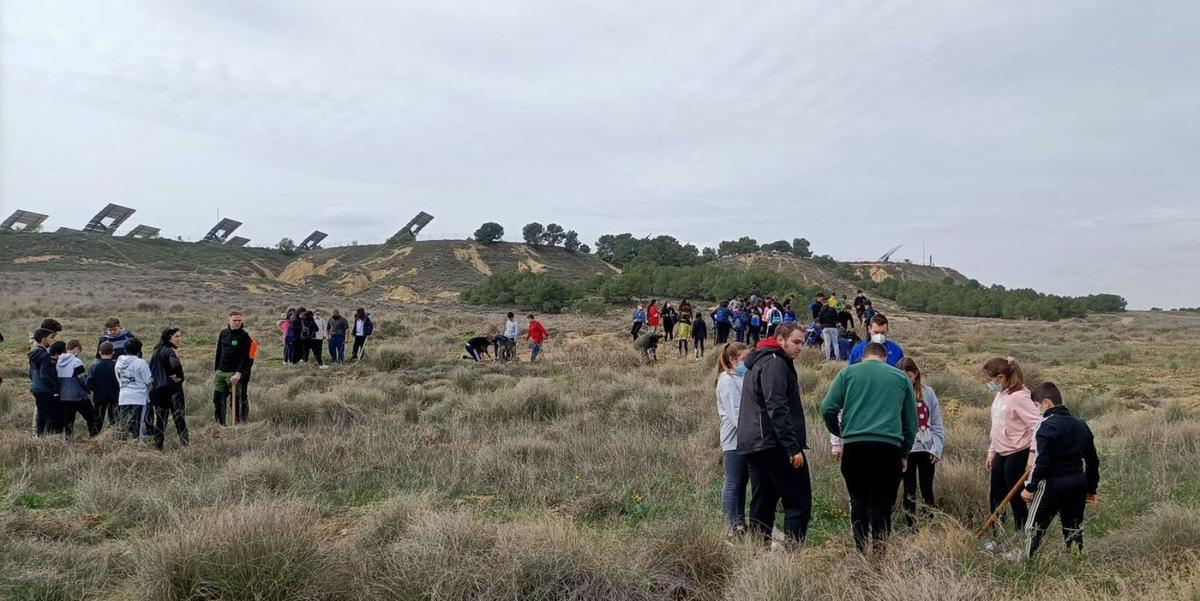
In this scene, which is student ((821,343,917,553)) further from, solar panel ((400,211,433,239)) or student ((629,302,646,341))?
solar panel ((400,211,433,239))

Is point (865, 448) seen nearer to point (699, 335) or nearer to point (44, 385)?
point (44, 385)

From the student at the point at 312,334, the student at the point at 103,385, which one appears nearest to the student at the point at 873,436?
the student at the point at 103,385

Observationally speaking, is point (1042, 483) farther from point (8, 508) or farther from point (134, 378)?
point (134, 378)

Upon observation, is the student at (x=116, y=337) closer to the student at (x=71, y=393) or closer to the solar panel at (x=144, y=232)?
the student at (x=71, y=393)

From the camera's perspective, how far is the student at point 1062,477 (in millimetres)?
4754

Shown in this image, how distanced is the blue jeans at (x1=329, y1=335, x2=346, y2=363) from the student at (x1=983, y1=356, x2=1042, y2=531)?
49.9ft

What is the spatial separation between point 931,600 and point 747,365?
1965 mm

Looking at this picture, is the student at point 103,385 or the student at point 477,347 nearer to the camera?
the student at point 103,385

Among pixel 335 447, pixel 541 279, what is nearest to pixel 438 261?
pixel 541 279

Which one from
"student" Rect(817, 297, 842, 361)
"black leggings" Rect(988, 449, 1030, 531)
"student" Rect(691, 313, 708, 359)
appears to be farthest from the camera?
"student" Rect(691, 313, 708, 359)

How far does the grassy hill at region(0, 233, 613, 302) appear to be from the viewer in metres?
60.3

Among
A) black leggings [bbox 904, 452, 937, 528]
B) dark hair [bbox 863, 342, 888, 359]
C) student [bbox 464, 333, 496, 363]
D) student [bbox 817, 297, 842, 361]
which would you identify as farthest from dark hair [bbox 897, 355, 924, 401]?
student [bbox 464, 333, 496, 363]

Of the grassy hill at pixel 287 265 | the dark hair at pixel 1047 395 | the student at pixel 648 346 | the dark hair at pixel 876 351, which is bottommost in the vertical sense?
the student at pixel 648 346

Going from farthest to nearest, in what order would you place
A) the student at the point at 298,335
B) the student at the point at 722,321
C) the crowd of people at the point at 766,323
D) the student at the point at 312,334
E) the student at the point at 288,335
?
1. the student at the point at 722,321
2. the student at the point at 288,335
3. the student at the point at 298,335
4. the student at the point at 312,334
5. the crowd of people at the point at 766,323
